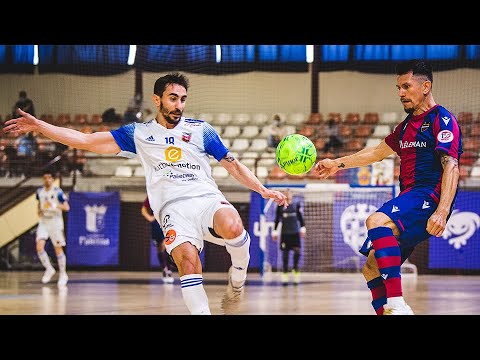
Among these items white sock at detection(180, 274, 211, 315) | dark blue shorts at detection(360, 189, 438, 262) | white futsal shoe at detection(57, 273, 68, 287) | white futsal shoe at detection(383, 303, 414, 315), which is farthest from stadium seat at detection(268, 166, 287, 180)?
white futsal shoe at detection(383, 303, 414, 315)

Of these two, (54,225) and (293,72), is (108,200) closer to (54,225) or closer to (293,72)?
(54,225)

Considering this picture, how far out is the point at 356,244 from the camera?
16422mm

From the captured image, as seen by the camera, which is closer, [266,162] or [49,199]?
[49,199]

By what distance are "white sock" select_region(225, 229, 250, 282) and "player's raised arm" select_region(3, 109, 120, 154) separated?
4.00 ft

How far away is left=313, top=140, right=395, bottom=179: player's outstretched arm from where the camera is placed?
21.4 feet

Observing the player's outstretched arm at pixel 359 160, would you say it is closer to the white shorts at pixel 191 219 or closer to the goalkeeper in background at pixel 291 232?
the white shorts at pixel 191 219

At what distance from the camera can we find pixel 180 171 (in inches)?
245

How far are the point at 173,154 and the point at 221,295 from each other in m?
6.07

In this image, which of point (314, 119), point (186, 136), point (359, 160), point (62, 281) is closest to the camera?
point (186, 136)

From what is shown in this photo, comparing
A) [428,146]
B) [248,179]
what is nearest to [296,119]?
[248,179]

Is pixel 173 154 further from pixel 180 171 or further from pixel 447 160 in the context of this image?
pixel 447 160

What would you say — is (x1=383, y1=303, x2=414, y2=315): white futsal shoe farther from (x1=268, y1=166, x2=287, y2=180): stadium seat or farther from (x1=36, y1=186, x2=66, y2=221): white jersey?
(x1=268, y1=166, x2=287, y2=180): stadium seat

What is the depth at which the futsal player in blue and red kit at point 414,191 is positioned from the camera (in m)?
5.64

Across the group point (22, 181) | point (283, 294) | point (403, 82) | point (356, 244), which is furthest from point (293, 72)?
point (403, 82)
